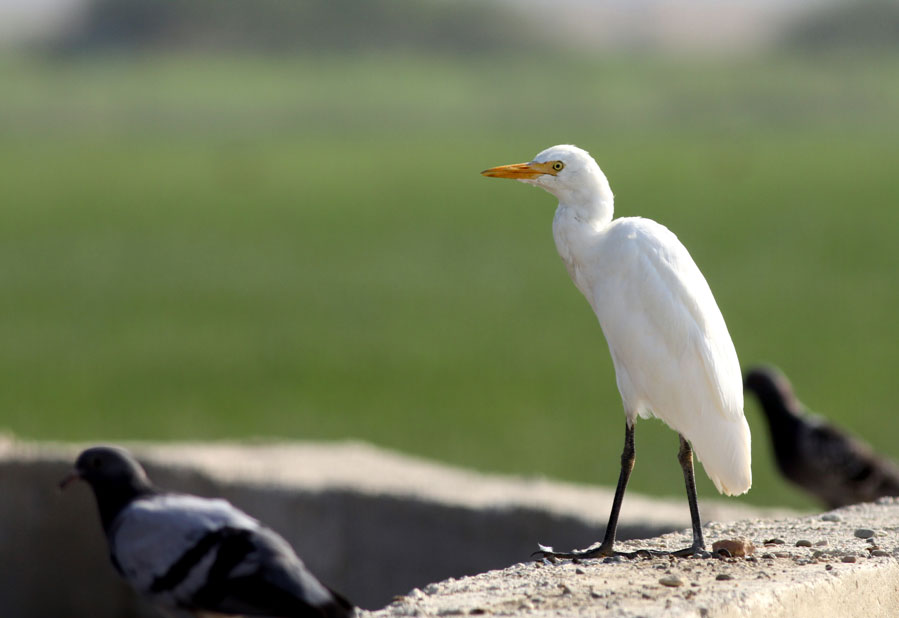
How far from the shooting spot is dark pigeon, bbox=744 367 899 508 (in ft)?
35.7

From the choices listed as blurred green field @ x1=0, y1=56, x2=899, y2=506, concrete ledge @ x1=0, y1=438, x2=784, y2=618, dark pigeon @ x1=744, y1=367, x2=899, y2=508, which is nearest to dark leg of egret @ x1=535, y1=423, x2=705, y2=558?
concrete ledge @ x1=0, y1=438, x2=784, y2=618

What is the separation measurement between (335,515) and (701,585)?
16.0ft

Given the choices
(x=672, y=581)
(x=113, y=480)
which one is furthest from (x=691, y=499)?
(x=113, y=480)

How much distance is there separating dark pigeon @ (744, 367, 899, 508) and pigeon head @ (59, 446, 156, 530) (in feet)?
22.3

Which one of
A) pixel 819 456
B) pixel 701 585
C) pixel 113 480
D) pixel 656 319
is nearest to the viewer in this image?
pixel 701 585

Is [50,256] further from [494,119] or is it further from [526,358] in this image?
[494,119]

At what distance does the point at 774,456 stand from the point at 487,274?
33.4 metres

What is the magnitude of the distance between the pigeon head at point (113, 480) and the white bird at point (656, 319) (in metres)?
1.74

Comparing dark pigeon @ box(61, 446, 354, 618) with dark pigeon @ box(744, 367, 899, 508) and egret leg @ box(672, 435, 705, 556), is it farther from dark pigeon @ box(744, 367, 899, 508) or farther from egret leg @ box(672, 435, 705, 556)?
dark pigeon @ box(744, 367, 899, 508)

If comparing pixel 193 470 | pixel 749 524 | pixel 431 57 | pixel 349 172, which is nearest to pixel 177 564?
pixel 749 524

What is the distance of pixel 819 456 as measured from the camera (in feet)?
36.9

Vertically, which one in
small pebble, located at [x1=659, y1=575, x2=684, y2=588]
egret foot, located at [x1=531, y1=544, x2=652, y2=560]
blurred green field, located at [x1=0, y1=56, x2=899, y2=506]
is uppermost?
small pebble, located at [x1=659, y1=575, x2=684, y2=588]

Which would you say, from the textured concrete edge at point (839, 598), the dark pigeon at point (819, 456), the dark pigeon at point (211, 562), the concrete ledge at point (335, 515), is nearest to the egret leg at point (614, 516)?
the textured concrete edge at point (839, 598)

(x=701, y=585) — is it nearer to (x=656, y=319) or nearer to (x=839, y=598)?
(x=839, y=598)
